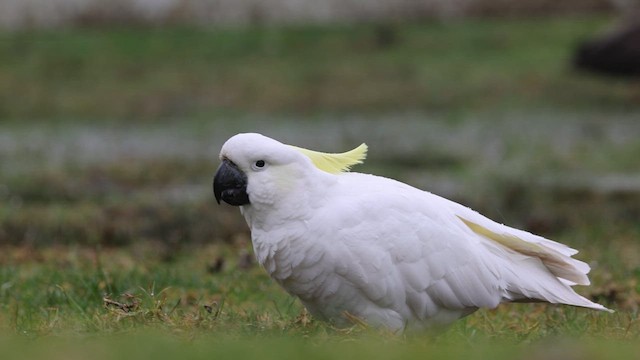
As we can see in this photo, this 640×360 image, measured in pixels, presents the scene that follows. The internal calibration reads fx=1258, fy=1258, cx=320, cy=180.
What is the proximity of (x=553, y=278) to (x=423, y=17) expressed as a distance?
19238 millimetres

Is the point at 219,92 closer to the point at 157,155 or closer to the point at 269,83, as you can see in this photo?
the point at 269,83

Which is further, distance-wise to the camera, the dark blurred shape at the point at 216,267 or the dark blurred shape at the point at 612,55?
the dark blurred shape at the point at 612,55

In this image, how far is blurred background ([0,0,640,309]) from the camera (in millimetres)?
11766

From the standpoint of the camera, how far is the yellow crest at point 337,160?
579 centimetres

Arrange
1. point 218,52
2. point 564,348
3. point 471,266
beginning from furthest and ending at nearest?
point 218,52
point 471,266
point 564,348

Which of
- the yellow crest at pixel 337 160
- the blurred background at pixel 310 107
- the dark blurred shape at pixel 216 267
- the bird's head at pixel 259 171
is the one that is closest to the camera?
the bird's head at pixel 259 171

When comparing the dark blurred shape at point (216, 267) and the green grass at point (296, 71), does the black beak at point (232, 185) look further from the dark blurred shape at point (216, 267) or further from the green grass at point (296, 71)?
the green grass at point (296, 71)

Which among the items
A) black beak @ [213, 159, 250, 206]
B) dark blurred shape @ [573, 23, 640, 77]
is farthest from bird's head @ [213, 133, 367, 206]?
dark blurred shape @ [573, 23, 640, 77]

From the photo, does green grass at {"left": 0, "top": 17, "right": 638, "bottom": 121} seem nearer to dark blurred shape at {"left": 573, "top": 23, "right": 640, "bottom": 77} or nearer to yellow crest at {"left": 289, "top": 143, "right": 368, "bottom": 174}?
dark blurred shape at {"left": 573, "top": 23, "right": 640, "bottom": 77}

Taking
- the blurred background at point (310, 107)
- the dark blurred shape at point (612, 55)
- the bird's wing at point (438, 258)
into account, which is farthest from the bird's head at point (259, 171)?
the dark blurred shape at point (612, 55)

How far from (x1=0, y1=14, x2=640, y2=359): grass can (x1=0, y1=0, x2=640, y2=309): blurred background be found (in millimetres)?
52

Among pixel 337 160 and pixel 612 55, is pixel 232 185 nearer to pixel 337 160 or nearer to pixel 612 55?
pixel 337 160

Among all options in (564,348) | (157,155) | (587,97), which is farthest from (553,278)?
(587,97)

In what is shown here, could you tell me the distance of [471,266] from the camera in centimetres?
563
